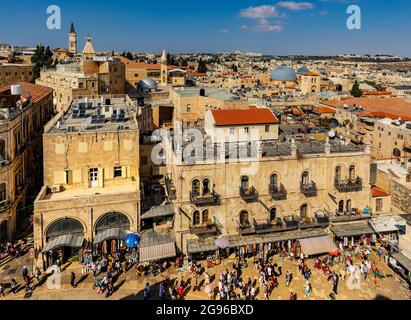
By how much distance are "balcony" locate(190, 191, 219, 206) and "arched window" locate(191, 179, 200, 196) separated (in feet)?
0.36

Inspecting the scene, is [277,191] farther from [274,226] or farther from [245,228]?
[245,228]

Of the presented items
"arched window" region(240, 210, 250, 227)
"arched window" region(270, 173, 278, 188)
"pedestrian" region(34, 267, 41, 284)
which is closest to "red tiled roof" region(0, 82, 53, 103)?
"pedestrian" region(34, 267, 41, 284)

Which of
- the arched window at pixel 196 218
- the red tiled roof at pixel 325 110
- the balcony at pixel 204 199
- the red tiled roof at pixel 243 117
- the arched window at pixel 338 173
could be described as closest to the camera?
the balcony at pixel 204 199

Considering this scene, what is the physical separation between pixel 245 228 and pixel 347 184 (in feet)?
33.9

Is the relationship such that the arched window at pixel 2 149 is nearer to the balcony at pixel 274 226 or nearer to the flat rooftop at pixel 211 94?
the balcony at pixel 274 226

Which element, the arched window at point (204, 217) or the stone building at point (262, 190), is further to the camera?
the arched window at point (204, 217)

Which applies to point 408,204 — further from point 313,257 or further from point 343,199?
point 313,257

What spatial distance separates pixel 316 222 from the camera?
33.0 m

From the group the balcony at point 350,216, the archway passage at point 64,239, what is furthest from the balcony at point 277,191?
the archway passage at point 64,239

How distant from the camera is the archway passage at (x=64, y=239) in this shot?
1191 inches

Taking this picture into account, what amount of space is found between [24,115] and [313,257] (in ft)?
110

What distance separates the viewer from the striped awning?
29406 mm

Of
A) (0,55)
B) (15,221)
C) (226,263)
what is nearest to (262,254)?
(226,263)

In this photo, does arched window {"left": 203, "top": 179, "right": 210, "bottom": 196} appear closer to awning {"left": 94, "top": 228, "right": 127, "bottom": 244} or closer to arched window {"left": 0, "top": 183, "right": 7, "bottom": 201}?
awning {"left": 94, "top": 228, "right": 127, "bottom": 244}
